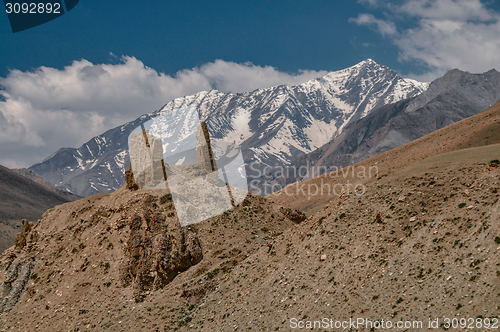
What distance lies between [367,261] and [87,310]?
2125cm

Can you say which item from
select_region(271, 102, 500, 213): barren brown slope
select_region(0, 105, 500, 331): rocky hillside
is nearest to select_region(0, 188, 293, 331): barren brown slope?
select_region(0, 105, 500, 331): rocky hillside

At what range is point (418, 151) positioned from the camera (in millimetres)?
90375

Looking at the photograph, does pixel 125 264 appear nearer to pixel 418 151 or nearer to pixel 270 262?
pixel 270 262

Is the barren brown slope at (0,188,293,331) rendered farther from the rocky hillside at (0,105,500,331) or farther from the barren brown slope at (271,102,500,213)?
the barren brown slope at (271,102,500,213)

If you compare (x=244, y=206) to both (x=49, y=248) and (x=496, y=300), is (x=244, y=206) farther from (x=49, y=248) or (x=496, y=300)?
(x=496, y=300)

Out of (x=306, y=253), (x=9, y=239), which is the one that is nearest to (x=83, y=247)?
(x=306, y=253)

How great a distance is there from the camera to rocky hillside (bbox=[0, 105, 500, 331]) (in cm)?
1930

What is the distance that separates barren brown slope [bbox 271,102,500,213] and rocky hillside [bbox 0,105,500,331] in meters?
48.3

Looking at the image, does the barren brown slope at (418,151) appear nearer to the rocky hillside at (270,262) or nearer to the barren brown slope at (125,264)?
the barren brown slope at (125,264)

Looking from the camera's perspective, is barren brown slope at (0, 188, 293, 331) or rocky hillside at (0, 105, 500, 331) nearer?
rocky hillside at (0, 105, 500, 331)

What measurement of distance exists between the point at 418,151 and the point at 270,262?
76.0m

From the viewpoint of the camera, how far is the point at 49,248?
116 feet

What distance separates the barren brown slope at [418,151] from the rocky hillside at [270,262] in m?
48.3

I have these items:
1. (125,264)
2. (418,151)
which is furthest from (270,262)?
(418,151)
